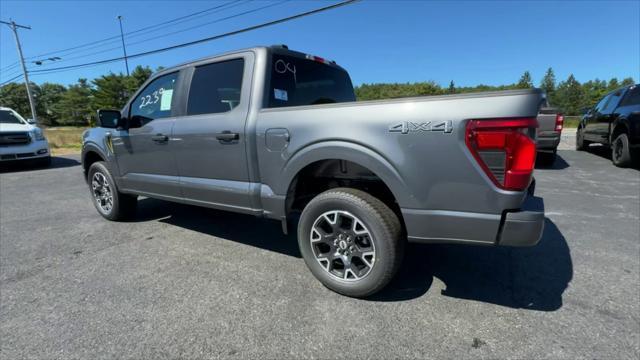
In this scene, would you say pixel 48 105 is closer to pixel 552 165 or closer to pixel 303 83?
pixel 303 83

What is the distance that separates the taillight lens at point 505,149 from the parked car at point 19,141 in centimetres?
1189

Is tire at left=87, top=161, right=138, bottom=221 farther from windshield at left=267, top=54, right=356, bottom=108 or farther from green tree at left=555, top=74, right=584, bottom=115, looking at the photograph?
green tree at left=555, top=74, right=584, bottom=115

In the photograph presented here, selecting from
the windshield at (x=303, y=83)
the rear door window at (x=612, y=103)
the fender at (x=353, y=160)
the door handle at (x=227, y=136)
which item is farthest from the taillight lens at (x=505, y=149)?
the rear door window at (x=612, y=103)

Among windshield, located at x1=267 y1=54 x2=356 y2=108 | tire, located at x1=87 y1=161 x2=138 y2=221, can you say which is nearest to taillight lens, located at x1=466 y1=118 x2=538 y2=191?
windshield, located at x1=267 y1=54 x2=356 y2=108

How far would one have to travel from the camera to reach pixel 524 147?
5.65 feet

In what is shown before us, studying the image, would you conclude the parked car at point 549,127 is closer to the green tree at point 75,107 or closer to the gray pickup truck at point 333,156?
the gray pickup truck at point 333,156

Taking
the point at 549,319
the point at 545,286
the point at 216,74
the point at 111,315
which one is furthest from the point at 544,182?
the point at 111,315

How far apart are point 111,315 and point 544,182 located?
23.1 ft

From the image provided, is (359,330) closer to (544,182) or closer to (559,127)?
(544,182)

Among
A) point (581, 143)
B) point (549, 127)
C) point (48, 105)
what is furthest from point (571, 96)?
point (48, 105)

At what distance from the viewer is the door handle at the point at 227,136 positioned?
2692mm

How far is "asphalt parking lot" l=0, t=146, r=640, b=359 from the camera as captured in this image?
187 centimetres

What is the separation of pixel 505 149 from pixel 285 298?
178cm

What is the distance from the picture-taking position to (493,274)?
8.67 ft
